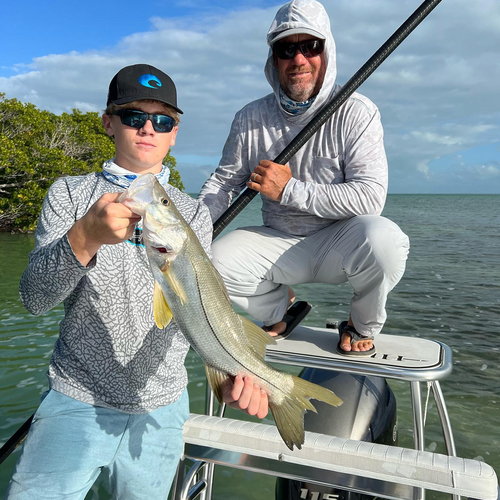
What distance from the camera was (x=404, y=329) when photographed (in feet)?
32.8

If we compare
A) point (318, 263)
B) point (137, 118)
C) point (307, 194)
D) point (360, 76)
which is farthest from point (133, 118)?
point (318, 263)

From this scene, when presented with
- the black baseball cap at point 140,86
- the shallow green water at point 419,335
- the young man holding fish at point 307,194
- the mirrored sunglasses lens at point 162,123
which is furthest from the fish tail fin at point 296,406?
the shallow green water at point 419,335

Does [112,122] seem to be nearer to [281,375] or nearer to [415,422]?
[281,375]

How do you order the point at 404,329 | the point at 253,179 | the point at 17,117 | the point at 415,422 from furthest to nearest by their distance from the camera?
the point at 17,117 < the point at 404,329 < the point at 253,179 < the point at 415,422

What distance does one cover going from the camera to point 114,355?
8.00ft

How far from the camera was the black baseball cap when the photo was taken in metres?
2.56

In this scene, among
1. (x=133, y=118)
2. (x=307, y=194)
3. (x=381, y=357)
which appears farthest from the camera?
(x=307, y=194)

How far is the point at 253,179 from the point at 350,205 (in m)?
0.76

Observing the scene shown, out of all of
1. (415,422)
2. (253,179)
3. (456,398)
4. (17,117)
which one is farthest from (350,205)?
(17,117)

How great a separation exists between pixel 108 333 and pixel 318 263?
1984mm

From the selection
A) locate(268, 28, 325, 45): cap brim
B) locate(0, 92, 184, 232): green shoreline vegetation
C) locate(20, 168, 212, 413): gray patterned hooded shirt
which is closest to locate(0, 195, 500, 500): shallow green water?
locate(20, 168, 212, 413): gray patterned hooded shirt

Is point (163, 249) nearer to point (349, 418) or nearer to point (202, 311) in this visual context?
point (202, 311)

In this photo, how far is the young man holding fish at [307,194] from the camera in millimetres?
3553

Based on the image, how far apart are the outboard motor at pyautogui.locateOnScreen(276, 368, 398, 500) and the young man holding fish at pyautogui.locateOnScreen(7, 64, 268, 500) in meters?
0.97
